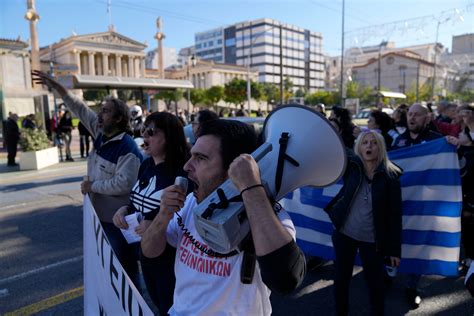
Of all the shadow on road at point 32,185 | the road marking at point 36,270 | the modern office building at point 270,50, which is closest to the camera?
the road marking at point 36,270

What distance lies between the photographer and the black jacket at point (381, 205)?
2680 millimetres

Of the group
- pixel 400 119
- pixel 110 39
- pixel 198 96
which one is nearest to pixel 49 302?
pixel 400 119

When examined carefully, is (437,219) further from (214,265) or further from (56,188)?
(56,188)

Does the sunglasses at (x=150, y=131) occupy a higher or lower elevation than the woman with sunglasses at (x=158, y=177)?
higher

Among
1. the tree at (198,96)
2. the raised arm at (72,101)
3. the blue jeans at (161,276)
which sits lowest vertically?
the blue jeans at (161,276)

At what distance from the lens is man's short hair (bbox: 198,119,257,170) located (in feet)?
4.49

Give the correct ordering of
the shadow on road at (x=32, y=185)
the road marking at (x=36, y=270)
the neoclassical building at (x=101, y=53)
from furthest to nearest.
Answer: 1. the neoclassical building at (x=101, y=53)
2. the shadow on road at (x=32, y=185)
3. the road marking at (x=36, y=270)

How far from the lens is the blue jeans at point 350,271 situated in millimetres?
2732

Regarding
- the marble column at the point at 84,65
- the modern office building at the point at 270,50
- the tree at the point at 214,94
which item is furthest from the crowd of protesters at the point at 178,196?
the modern office building at the point at 270,50

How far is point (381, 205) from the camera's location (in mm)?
2721

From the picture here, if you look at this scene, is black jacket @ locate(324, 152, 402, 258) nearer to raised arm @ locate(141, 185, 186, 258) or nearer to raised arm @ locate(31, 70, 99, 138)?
raised arm @ locate(141, 185, 186, 258)

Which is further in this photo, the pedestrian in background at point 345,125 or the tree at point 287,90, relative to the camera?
the tree at point 287,90

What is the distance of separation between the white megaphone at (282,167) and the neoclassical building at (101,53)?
256 feet

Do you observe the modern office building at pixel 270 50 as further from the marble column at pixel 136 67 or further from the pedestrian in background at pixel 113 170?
the pedestrian in background at pixel 113 170
